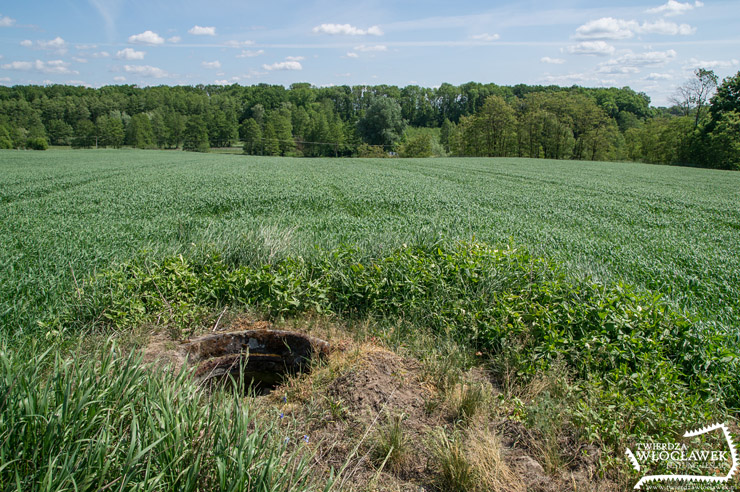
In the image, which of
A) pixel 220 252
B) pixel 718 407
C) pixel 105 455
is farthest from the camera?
pixel 220 252

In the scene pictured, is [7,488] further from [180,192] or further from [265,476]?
[180,192]

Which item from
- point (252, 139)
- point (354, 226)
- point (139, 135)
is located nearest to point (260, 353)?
point (354, 226)

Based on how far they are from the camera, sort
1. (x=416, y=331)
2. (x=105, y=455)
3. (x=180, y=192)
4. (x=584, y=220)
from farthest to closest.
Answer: (x=180, y=192)
(x=584, y=220)
(x=416, y=331)
(x=105, y=455)

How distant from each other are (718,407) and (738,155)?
67355 mm

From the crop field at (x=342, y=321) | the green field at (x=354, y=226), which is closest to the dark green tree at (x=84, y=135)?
the green field at (x=354, y=226)

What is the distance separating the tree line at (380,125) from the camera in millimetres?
63062

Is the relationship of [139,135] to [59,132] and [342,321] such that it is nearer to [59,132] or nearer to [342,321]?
[59,132]

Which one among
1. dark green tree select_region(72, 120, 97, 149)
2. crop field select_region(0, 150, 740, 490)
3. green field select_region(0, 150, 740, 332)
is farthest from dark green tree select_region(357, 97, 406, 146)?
crop field select_region(0, 150, 740, 490)

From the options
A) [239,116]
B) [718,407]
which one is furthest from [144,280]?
[239,116]

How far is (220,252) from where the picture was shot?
5.60 metres

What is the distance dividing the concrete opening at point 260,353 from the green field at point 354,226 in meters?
1.71

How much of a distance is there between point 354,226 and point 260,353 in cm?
488

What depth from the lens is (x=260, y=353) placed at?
4.26 m

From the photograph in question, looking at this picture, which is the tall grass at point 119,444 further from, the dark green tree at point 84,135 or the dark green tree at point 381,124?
the dark green tree at point 381,124
